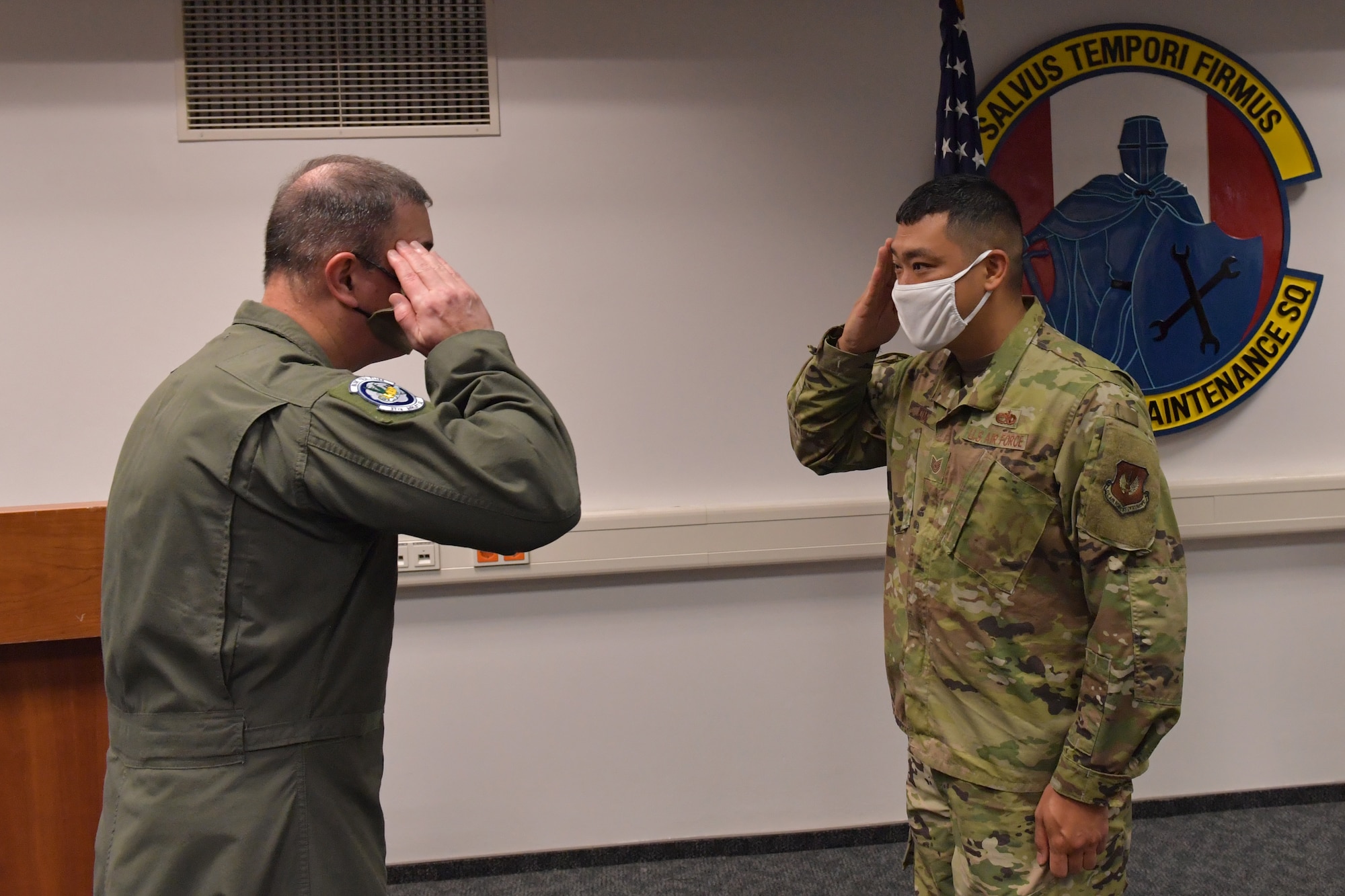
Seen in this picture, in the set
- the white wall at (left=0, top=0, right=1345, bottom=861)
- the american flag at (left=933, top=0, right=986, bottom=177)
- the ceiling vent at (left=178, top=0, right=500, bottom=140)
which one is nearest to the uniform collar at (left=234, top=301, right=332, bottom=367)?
the white wall at (left=0, top=0, right=1345, bottom=861)

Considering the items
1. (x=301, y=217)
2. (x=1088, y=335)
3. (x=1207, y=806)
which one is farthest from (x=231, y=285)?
(x=1207, y=806)

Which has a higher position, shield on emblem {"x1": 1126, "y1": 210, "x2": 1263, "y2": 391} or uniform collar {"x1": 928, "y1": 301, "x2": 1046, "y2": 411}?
shield on emblem {"x1": 1126, "y1": 210, "x2": 1263, "y2": 391}

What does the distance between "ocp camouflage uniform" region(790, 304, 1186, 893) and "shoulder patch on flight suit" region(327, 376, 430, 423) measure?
0.93 meters

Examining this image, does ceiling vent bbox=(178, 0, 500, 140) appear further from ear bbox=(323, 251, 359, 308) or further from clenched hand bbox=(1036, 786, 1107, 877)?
clenched hand bbox=(1036, 786, 1107, 877)

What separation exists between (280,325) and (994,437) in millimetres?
1084

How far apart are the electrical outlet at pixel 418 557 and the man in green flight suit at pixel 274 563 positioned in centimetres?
146

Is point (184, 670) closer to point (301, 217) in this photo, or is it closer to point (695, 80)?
point (301, 217)

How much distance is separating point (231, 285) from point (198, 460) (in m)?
1.71

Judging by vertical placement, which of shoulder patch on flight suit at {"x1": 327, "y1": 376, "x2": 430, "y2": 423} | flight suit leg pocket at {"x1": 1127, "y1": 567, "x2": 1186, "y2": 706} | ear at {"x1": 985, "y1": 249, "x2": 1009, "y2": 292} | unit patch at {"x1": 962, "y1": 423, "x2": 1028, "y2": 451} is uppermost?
ear at {"x1": 985, "y1": 249, "x2": 1009, "y2": 292}

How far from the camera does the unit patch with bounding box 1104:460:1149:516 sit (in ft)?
4.49

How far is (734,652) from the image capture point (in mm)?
2691

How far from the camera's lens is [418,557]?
253cm

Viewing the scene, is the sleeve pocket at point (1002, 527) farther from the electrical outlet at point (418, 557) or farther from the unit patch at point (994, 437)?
the electrical outlet at point (418, 557)

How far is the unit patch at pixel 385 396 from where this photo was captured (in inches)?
38.4
